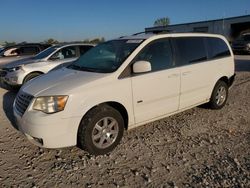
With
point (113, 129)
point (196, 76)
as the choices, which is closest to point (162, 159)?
point (113, 129)

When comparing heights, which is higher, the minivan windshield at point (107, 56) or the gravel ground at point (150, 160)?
the minivan windshield at point (107, 56)

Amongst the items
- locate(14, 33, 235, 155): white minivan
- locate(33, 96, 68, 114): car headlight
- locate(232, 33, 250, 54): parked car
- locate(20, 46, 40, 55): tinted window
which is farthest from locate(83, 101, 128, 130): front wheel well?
locate(232, 33, 250, 54): parked car

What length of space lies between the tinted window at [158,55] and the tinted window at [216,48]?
135 centimetres

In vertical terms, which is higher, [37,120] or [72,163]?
Result: [37,120]

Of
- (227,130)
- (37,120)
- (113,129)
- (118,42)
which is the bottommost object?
(227,130)

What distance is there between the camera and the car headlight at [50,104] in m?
3.87

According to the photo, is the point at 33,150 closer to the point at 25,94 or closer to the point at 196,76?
the point at 25,94

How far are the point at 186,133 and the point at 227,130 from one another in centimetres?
78

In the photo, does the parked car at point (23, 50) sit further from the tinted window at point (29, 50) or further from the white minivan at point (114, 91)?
the white minivan at point (114, 91)

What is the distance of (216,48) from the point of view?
6.20 metres

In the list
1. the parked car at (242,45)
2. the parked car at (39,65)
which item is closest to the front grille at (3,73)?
the parked car at (39,65)

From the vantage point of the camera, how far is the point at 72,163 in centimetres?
403

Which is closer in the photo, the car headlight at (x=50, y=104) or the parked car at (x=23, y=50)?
the car headlight at (x=50, y=104)

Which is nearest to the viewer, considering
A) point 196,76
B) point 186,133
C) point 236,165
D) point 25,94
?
point 236,165
